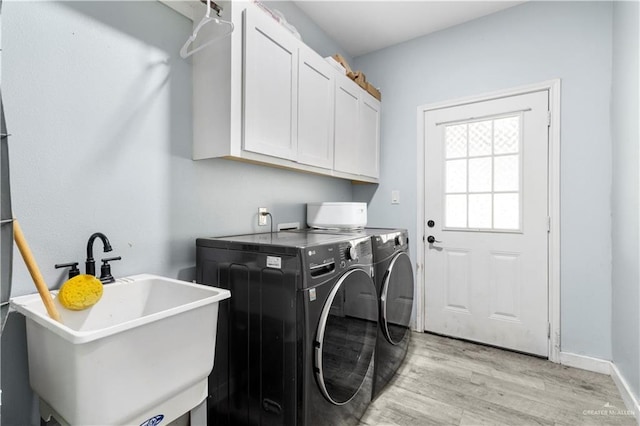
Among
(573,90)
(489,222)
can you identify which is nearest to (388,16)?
(573,90)

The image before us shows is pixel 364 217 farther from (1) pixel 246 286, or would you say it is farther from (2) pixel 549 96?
(2) pixel 549 96

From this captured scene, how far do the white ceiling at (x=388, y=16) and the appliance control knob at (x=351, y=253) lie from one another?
1897 mm

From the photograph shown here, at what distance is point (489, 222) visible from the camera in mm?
2465

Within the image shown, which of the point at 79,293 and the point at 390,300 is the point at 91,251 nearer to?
the point at 79,293

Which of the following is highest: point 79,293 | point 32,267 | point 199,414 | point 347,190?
point 347,190

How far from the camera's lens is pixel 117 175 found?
51.0 inches

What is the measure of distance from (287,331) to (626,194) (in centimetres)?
209

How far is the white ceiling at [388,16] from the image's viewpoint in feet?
7.55

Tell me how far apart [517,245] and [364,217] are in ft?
3.95

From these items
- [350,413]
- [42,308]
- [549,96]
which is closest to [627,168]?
[549,96]

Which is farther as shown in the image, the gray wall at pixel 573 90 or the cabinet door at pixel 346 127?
the cabinet door at pixel 346 127

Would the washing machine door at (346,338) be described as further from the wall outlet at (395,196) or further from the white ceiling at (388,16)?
the white ceiling at (388,16)

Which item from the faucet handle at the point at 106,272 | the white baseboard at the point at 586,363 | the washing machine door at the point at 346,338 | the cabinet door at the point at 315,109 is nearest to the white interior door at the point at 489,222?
the white baseboard at the point at 586,363

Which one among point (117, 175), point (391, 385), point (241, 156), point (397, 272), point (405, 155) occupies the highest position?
point (405, 155)
